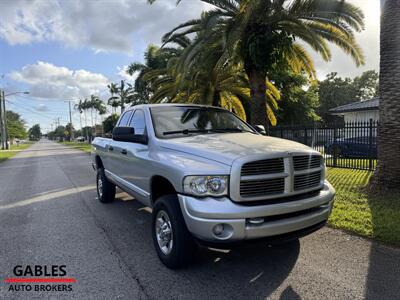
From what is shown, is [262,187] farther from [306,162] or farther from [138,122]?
[138,122]

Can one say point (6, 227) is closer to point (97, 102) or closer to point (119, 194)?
point (119, 194)

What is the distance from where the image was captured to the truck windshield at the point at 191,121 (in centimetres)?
458

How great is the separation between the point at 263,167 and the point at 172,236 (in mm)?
1300

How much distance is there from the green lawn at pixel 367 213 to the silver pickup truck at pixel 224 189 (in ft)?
4.83

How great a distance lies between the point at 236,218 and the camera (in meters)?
3.08

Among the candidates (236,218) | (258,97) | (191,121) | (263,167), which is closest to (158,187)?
(191,121)

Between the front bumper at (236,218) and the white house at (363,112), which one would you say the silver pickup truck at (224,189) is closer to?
the front bumper at (236,218)

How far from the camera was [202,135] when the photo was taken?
4.42 meters

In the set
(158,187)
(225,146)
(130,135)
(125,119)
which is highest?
(125,119)

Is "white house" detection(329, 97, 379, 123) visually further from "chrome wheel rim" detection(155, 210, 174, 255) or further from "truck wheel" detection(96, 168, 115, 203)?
"chrome wheel rim" detection(155, 210, 174, 255)

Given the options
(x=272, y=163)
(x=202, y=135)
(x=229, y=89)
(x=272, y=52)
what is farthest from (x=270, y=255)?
(x=229, y=89)

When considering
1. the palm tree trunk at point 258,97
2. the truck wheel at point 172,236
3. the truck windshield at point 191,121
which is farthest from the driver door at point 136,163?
the palm tree trunk at point 258,97

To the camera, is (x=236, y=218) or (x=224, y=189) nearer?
(x=236, y=218)

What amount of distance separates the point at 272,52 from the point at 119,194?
651 centimetres
